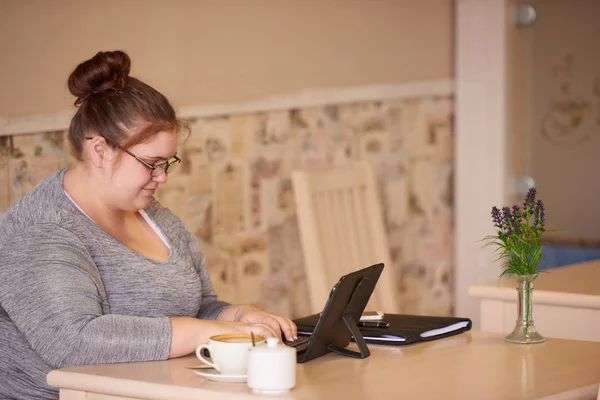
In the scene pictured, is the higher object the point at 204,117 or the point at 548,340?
the point at 204,117

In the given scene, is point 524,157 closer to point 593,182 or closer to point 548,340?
point 593,182

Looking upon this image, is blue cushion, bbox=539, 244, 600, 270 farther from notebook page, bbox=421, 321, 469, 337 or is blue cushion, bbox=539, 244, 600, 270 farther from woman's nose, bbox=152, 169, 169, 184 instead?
woman's nose, bbox=152, 169, 169, 184

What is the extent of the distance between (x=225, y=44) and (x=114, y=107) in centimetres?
107

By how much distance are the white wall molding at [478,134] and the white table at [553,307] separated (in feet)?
4.20

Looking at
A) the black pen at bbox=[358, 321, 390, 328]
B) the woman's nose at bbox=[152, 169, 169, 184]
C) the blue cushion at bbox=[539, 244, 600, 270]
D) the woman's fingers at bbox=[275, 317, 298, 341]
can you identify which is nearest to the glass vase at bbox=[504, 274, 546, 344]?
the black pen at bbox=[358, 321, 390, 328]

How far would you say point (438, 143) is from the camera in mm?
3789

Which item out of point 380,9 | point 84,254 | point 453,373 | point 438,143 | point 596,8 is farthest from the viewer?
point 596,8

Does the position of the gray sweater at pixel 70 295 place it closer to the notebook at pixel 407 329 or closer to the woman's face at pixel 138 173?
the woman's face at pixel 138 173

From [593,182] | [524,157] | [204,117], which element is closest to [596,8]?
[593,182]

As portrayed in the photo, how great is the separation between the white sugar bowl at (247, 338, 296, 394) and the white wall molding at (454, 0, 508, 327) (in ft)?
7.56

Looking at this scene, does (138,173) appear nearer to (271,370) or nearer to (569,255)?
(271,370)

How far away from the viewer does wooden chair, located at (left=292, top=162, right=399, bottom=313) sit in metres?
2.90

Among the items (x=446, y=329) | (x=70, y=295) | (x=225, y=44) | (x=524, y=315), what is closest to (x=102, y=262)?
(x=70, y=295)

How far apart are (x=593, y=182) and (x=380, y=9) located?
201 cm
